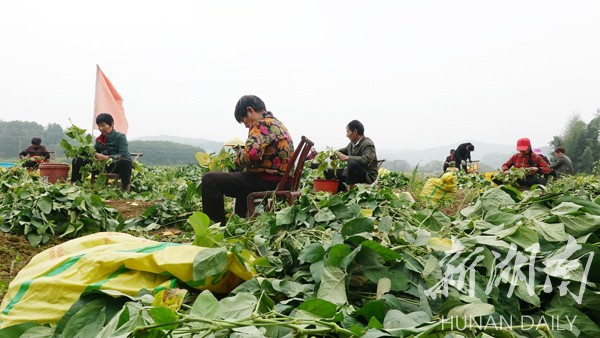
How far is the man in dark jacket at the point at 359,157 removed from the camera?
514cm

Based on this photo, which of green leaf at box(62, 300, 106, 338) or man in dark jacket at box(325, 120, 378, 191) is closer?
green leaf at box(62, 300, 106, 338)

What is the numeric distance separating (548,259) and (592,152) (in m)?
31.7

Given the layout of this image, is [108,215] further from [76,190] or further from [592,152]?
[592,152]

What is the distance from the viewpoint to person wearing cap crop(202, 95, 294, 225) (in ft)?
10.1

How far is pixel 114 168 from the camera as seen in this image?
17.4 ft

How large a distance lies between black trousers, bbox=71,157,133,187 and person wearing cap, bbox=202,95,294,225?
7.80ft

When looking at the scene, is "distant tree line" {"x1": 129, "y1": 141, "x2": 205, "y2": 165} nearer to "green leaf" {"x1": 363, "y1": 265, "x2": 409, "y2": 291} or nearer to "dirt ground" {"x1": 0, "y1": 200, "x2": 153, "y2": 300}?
"dirt ground" {"x1": 0, "y1": 200, "x2": 153, "y2": 300}

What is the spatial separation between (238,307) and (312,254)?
1.09 ft

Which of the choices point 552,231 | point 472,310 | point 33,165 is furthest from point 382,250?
point 33,165

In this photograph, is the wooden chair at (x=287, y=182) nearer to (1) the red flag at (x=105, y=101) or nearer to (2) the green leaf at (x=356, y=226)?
(2) the green leaf at (x=356, y=226)

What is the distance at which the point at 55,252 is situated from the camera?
5.12ft

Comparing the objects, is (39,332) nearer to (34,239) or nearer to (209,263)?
(209,263)

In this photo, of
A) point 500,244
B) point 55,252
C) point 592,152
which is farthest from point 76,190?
point 592,152

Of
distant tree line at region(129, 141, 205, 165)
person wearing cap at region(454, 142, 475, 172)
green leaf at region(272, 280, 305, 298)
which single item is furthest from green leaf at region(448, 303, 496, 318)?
distant tree line at region(129, 141, 205, 165)
